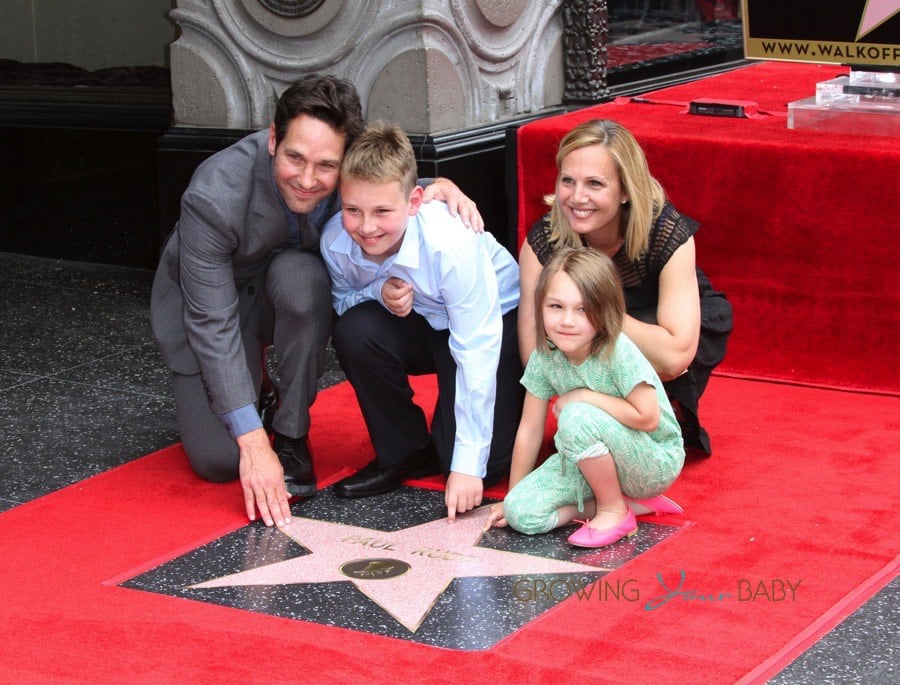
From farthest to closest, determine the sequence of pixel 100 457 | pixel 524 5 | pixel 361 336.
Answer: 1. pixel 524 5
2. pixel 100 457
3. pixel 361 336

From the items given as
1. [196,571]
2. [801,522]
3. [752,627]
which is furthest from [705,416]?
[196,571]

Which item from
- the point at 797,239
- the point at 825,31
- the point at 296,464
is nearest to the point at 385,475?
the point at 296,464

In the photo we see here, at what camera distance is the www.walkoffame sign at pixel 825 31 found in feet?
13.2

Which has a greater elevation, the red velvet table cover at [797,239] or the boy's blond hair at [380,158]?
the boy's blond hair at [380,158]

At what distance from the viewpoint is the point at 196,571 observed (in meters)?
2.67

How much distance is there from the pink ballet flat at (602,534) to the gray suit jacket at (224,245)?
0.75 m

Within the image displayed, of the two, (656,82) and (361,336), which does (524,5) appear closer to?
(656,82)

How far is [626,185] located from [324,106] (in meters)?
0.67

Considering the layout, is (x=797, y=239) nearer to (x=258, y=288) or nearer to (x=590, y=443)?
(x=590, y=443)

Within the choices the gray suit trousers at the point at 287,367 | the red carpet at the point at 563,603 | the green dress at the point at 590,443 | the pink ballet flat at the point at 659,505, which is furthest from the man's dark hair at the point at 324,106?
the pink ballet flat at the point at 659,505

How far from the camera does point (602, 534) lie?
108 inches

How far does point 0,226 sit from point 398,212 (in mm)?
3075

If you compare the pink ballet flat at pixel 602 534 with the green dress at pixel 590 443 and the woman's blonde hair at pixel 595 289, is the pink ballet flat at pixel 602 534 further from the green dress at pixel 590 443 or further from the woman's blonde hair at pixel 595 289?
the woman's blonde hair at pixel 595 289

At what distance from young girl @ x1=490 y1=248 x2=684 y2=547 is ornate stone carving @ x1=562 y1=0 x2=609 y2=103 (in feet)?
6.87
